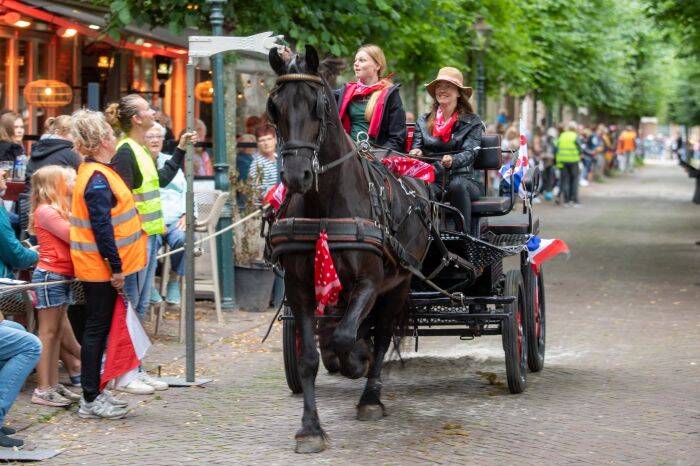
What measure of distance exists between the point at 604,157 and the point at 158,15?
39644mm

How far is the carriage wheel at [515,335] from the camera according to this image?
8.46 metres

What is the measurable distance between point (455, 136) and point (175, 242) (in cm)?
→ 355

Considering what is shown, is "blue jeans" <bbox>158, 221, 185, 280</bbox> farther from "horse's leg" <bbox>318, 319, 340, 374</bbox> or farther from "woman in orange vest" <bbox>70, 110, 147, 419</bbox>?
"horse's leg" <bbox>318, 319, 340, 374</bbox>

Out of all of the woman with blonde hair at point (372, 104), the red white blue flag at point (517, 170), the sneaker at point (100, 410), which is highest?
the woman with blonde hair at point (372, 104)

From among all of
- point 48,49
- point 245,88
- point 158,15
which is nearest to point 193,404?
point 158,15

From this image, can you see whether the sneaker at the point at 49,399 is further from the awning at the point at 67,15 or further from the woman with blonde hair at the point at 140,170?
the awning at the point at 67,15

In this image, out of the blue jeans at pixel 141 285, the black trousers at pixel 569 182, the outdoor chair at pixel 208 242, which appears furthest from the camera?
the black trousers at pixel 569 182

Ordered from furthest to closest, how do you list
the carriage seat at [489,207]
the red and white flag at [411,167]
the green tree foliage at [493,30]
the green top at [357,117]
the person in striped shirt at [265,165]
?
the person in striped shirt at [265,165] < the green tree foliage at [493,30] < the carriage seat at [489,207] < the green top at [357,117] < the red and white flag at [411,167]

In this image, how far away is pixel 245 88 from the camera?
792 inches

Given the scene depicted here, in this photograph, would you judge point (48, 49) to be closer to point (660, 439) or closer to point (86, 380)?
point (86, 380)

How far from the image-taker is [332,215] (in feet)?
23.5

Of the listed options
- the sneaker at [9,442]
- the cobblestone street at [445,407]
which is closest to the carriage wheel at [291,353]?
the cobblestone street at [445,407]

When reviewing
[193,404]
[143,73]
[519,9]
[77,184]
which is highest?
[519,9]

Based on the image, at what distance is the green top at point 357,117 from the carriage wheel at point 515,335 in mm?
1579
